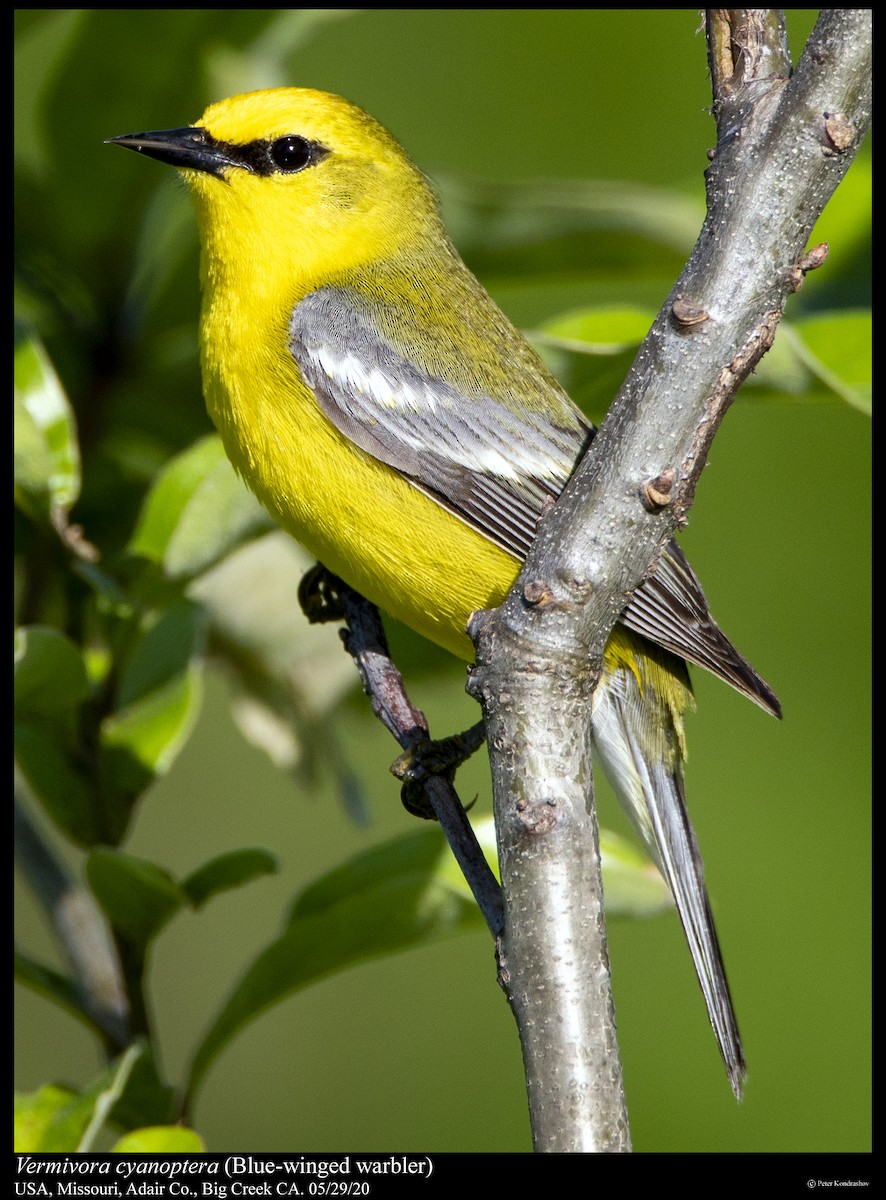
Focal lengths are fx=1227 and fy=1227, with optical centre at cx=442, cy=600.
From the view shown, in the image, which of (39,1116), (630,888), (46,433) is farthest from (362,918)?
(46,433)

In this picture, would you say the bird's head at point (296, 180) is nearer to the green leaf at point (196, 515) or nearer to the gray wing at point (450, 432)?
the gray wing at point (450, 432)

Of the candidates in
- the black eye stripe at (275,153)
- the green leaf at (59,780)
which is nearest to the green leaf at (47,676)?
the green leaf at (59,780)

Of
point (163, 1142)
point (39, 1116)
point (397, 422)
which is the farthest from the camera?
point (397, 422)

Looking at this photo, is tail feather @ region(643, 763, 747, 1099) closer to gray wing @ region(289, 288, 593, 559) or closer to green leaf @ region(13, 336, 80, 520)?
gray wing @ region(289, 288, 593, 559)

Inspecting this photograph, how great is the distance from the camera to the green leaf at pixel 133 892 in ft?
6.51

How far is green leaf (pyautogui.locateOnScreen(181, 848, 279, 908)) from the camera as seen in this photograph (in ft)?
7.01

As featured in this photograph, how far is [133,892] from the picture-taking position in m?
2.04

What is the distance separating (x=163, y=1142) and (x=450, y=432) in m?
1.38

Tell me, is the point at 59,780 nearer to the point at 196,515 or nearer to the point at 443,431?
the point at 196,515

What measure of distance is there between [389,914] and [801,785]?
74.9 inches

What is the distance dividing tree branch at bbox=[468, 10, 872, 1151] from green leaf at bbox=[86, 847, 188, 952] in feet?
2.28

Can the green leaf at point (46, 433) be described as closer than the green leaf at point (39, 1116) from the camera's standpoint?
No

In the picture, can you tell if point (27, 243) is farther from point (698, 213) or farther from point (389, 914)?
point (389, 914)

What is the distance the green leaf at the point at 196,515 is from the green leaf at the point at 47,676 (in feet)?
0.89
